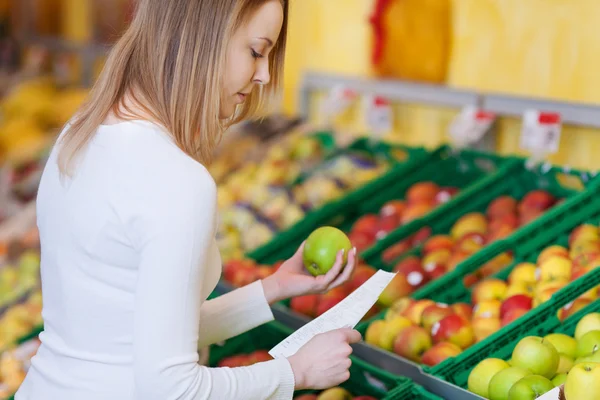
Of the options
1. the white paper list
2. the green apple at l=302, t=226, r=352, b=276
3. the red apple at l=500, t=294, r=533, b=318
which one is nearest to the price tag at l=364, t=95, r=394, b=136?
the red apple at l=500, t=294, r=533, b=318

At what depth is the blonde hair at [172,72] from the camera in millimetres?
1538

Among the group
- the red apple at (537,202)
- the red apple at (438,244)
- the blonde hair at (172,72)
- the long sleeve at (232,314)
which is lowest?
the red apple at (438,244)

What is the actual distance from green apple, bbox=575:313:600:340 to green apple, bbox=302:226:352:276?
636mm

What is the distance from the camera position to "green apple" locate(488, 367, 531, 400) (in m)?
1.96

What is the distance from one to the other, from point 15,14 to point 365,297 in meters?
6.51

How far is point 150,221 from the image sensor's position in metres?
1.44

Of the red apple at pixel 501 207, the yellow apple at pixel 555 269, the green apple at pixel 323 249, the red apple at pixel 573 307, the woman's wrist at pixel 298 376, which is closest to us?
the woman's wrist at pixel 298 376

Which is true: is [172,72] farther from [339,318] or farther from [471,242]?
[471,242]

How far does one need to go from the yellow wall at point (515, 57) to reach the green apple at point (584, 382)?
1.51 m

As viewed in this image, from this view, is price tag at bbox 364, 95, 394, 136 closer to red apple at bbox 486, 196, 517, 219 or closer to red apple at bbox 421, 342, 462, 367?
red apple at bbox 486, 196, 517, 219

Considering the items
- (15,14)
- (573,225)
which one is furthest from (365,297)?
(15,14)

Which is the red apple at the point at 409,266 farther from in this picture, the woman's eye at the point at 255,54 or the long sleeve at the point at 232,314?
the woman's eye at the point at 255,54

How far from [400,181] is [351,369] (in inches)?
60.2

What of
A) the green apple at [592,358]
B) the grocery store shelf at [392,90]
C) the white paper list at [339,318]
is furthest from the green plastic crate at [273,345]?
the grocery store shelf at [392,90]
